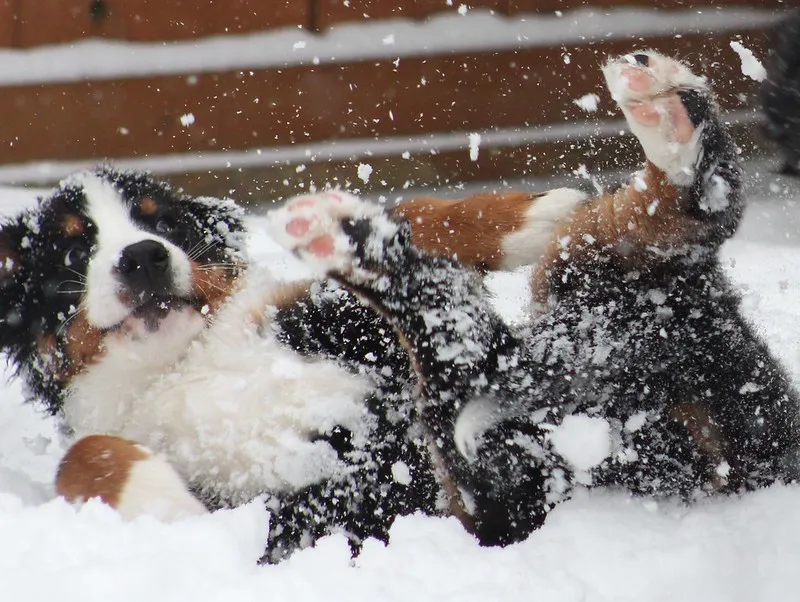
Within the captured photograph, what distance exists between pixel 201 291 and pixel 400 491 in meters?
0.65

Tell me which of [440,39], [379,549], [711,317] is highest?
[711,317]

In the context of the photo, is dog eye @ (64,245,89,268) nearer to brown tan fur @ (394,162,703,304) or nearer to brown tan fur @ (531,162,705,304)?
brown tan fur @ (394,162,703,304)

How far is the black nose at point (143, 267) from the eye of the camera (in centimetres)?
199

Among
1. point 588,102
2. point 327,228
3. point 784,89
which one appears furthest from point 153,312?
point 588,102

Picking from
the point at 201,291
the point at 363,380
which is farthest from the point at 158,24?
the point at 363,380

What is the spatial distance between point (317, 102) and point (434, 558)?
2.93 m

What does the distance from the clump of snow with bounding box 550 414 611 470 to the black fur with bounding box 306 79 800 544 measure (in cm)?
2

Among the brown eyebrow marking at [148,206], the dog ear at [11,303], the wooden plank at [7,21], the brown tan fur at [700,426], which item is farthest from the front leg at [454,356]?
the wooden plank at [7,21]

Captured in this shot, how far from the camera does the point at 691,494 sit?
190 centimetres

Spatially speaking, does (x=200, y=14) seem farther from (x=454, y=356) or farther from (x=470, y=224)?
(x=454, y=356)

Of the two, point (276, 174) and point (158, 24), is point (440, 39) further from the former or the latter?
point (158, 24)

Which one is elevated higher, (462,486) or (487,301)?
(487,301)

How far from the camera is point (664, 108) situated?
1726 mm

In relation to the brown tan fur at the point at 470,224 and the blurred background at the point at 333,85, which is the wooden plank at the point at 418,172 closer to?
the blurred background at the point at 333,85
